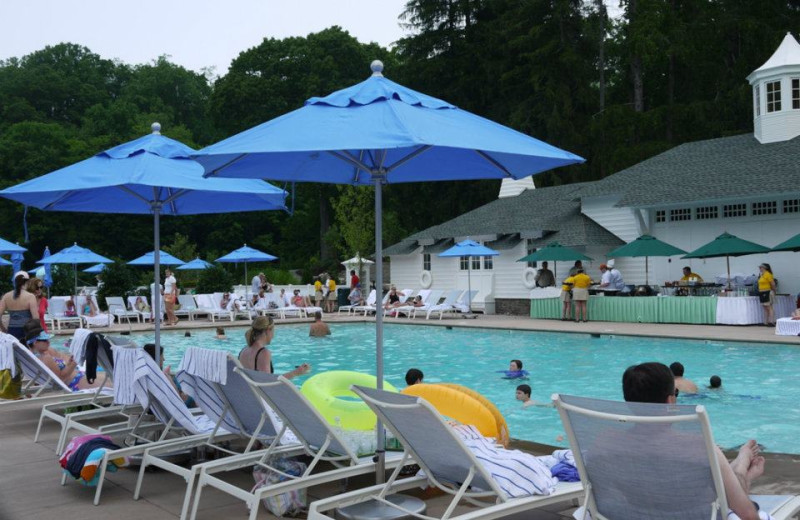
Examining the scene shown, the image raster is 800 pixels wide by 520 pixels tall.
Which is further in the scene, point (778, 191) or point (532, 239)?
point (532, 239)

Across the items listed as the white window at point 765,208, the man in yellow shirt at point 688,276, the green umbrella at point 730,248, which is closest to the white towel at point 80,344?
the green umbrella at point 730,248

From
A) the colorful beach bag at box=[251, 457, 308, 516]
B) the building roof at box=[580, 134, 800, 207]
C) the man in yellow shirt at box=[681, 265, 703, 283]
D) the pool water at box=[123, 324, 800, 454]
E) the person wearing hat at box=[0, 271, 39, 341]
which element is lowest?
the pool water at box=[123, 324, 800, 454]

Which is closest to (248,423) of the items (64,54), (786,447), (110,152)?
(110,152)

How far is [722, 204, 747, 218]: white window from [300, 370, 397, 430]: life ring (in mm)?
19666

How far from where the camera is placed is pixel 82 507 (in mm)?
4781

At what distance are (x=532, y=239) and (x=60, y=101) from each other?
45607mm

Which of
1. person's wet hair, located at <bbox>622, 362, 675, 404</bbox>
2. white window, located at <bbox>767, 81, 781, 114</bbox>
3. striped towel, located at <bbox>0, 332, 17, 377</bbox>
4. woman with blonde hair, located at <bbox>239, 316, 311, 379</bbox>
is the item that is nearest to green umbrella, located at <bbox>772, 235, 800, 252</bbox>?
white window, located at <bbox>767, 81, 781, 114</bbox>

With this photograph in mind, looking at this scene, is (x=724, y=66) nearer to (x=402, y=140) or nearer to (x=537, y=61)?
(x=537, y=61)

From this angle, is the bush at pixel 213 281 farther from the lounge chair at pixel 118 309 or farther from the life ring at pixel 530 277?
the life ring at pixel 530 277

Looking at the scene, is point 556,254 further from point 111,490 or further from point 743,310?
point 111,490

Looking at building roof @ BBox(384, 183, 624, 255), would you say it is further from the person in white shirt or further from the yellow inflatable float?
the yellow inflatable float

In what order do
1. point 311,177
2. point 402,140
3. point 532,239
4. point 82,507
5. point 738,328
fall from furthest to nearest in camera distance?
point 532,239, point 738,328, point 311,177, point 82,507, point 402,140

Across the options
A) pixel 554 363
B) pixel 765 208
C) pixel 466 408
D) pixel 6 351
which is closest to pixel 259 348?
pixel 466 408

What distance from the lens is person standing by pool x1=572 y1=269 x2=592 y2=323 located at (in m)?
21.9
